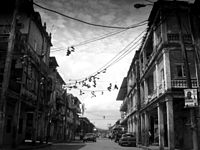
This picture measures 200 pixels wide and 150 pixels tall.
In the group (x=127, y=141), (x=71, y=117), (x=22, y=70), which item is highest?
(x=22, y=70)

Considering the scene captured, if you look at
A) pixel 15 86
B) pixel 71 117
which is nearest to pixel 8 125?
pixel 15 86

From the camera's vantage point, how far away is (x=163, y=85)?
21.4 m

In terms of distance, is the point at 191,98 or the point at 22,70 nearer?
the point at 191,98

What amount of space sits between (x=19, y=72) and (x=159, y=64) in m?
13.1

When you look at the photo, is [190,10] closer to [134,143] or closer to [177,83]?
[177,83]

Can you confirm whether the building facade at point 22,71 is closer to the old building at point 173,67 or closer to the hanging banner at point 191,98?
the hanging banner at point 191,98

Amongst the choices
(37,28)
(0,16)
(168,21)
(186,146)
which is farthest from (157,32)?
(0,16)

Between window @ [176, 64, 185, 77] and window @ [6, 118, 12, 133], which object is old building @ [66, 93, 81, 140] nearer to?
window @ [6, 118, 12, 133]

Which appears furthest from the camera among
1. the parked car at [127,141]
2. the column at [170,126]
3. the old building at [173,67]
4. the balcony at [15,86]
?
the parked car at [127,141]

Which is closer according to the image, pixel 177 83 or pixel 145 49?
pixel 177 83

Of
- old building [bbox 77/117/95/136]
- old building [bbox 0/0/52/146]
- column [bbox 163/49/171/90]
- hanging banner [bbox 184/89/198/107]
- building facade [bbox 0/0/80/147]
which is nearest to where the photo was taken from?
hanging banner [bbox 184/89/198/107]

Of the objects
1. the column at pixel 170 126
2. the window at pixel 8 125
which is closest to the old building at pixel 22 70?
the window at pixel 8 125

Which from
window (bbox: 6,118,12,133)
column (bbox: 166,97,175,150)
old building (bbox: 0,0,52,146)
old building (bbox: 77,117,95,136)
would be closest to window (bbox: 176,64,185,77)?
column (bbox: 166,97,175,150)

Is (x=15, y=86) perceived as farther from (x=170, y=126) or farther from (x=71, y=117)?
(x=71, y=117)
